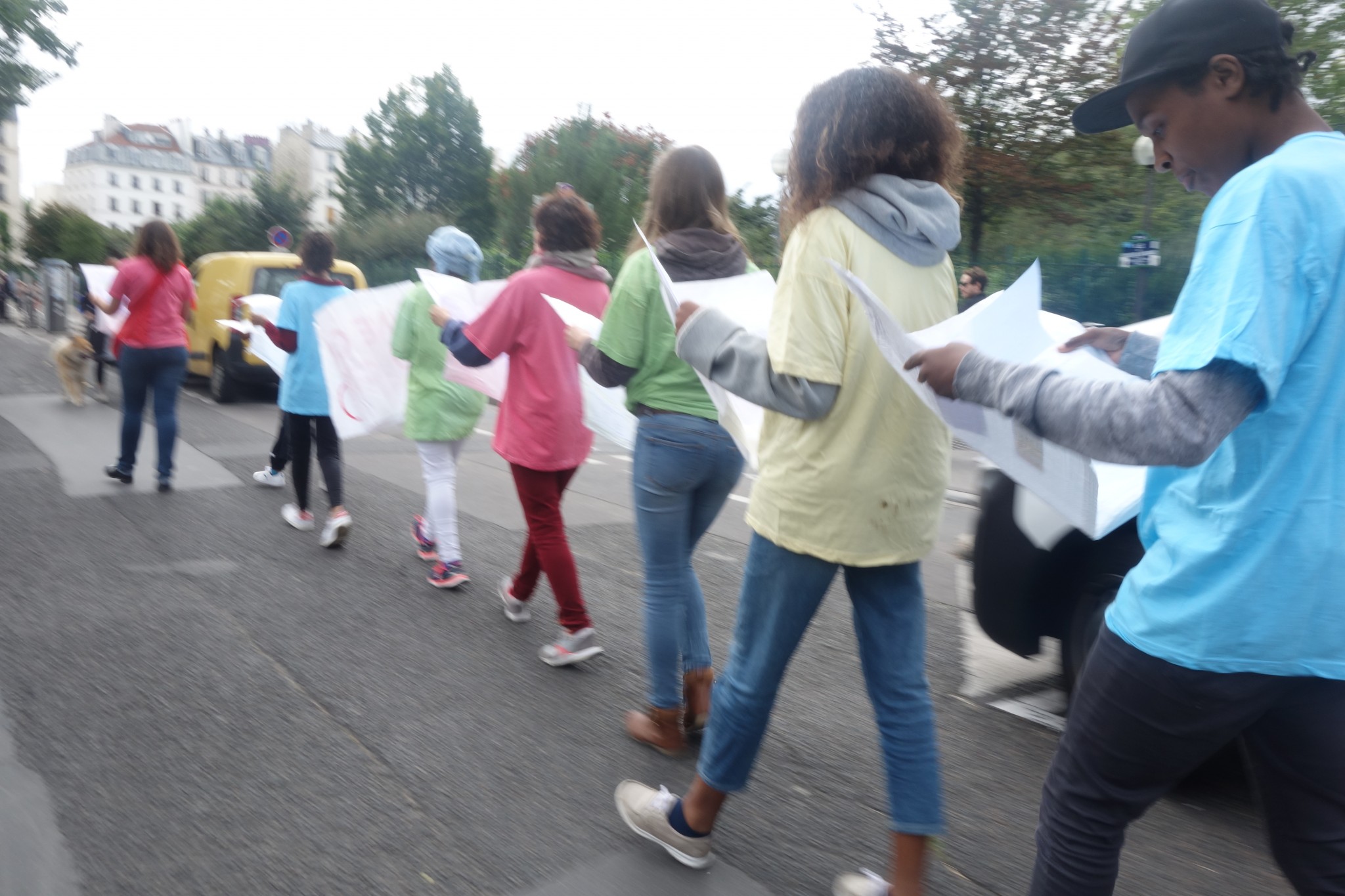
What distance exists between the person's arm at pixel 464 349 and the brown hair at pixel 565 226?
46cm

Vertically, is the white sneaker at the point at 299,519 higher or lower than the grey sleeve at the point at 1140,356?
lower

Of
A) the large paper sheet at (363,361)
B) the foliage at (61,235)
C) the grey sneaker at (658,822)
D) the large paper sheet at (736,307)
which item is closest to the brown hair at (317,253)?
the large paper sheet at (363,361)

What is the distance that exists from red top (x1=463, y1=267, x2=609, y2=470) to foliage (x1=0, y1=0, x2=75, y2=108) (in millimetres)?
19740

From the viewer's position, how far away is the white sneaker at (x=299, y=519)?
670 cm

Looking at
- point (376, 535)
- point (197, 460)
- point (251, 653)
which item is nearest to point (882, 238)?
point (251, 653)

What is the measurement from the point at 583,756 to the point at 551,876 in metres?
0.75

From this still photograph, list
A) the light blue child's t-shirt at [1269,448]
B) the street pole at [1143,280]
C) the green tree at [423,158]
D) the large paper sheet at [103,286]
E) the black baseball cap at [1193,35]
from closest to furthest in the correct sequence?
1. the light blue child's t-shirt at [1269,448]
2. the black baseball cap at [1193,35]
3. the large paper sheet at [103,286]
4. the street pole at [1143,280]
5. the green tree at [423,158]

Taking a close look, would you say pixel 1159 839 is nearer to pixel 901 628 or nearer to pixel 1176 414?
pixel 901 628

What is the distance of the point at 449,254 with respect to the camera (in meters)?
5.21

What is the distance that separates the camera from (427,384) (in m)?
5.34

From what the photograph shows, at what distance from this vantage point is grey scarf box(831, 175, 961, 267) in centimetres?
225

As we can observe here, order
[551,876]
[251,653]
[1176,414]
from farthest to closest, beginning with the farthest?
[251,653] < [551,876] < [1176,414]

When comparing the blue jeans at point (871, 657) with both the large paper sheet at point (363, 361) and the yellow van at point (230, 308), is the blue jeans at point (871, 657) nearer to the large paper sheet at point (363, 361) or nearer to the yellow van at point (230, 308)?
the large paper sheet at point (363, 361)

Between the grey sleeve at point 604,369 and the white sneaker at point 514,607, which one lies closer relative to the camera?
the grey sleeve at point 604,369
